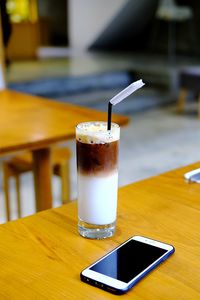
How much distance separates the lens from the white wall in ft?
26.7

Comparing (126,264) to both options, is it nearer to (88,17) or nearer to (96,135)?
(96,135)

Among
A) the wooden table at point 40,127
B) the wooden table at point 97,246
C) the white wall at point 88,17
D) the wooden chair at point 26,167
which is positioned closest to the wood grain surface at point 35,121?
the wooden table at point 40,127

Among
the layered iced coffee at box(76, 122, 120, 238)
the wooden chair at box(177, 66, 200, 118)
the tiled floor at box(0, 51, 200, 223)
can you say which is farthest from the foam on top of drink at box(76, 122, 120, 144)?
the wooden chair at box(177, 66, 200, 118)

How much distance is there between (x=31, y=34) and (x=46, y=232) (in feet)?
26.7

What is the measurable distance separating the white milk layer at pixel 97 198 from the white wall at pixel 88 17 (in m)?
7.49

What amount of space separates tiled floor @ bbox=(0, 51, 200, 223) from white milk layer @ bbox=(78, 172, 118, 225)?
72.8 inches

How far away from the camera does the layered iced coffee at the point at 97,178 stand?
2.67 ft

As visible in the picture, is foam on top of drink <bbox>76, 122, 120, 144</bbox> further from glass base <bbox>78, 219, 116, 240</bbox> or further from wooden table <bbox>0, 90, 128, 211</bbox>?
wooden table <bbox>0, 90, 128, 211</bbox>

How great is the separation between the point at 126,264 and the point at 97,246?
83mm

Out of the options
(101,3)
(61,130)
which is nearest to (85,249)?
(61,130)

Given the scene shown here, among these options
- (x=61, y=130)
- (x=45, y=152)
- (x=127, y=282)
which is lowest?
(x=45, y=152)

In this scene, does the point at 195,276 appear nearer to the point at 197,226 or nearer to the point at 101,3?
the point at 197,226

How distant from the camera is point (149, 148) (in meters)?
4.02

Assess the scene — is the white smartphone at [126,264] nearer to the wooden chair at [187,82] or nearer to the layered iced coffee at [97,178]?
the layered iced coffee at [97,178]
